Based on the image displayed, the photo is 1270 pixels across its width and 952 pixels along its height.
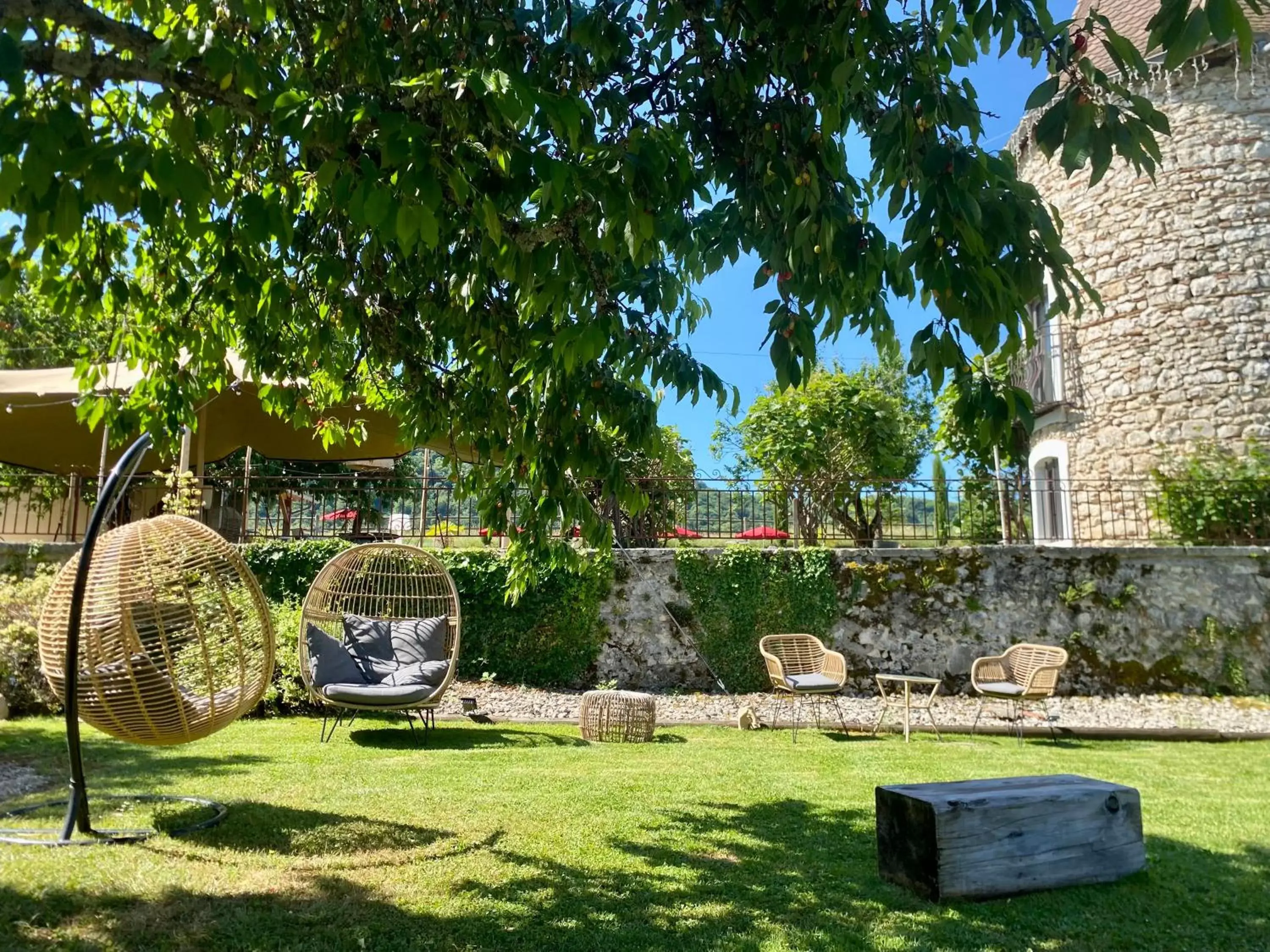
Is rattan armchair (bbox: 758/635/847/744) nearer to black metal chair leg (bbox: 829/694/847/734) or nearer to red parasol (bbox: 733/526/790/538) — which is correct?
black metal chair leg (bbox: 829/694/847/734)

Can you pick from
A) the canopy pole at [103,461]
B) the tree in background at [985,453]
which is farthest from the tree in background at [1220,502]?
the canopy pole at [103,461]

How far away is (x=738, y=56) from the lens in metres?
3.40

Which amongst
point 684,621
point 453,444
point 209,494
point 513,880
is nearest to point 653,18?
point 453,444

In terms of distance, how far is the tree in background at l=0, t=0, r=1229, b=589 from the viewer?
204 centimetres

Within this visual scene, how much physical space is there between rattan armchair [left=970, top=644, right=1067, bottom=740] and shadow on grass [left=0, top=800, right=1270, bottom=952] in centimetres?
368

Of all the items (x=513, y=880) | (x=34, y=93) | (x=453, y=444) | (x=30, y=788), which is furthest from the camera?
(x=30, y=788)

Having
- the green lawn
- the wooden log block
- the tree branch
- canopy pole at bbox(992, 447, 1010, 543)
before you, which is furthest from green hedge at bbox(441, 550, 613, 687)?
the tree branch

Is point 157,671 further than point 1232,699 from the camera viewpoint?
No

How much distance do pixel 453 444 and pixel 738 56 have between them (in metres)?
2.25

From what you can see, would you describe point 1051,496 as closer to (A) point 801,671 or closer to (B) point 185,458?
(A) point 801,671

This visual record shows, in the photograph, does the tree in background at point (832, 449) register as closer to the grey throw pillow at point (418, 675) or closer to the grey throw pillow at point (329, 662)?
the grey throw pillow at point (418, 675)

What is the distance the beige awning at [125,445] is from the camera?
857cm

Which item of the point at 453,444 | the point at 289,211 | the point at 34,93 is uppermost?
the point at 289,211

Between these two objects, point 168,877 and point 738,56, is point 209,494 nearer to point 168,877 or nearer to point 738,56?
point 168,877
